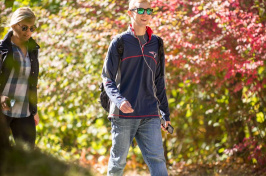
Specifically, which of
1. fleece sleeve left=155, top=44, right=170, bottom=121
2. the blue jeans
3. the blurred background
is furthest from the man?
the blurred background

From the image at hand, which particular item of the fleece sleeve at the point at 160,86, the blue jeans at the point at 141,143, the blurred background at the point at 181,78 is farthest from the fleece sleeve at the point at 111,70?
the blurred background at the point at 181,78

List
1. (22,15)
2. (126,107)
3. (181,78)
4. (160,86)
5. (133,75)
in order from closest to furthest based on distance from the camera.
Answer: (126,107) < (22,15) < (133,75) < (160,86) < (181,78)

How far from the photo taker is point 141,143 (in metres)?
4.02

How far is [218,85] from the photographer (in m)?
6.97

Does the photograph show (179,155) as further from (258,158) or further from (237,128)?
(258,158)

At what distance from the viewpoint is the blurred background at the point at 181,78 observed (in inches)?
240

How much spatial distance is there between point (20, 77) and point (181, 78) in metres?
3.92

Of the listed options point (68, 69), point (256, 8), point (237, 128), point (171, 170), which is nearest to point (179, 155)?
point (171, 170)

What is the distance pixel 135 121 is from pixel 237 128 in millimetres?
4122

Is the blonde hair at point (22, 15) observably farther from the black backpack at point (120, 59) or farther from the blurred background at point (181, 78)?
the blurred background at point (181, 78)

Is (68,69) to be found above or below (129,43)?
below

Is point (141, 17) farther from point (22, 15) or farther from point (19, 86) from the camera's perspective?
point (19, 86)

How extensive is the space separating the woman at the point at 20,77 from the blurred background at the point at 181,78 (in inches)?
99.3

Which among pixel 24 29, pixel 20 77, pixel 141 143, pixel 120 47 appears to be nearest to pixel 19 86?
pixel 20 77
